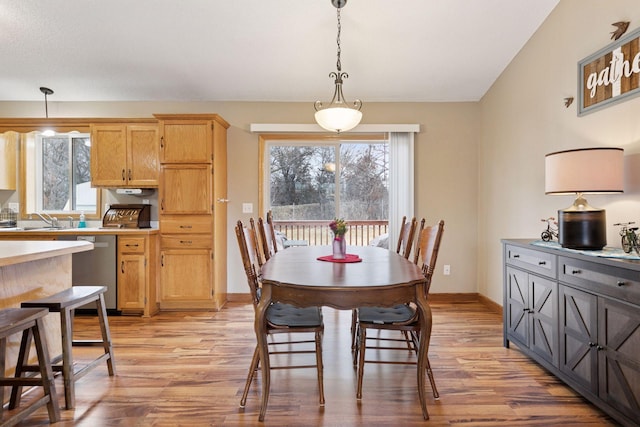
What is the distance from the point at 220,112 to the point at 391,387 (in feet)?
11.6

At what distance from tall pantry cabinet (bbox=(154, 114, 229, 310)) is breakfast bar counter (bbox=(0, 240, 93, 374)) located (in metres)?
1.34

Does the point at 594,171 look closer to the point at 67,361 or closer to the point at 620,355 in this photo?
the point at 620,355

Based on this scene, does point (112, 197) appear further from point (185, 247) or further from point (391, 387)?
point (391, 387)

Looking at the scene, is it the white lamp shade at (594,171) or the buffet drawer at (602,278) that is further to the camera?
the white lamp shade at (594,171)

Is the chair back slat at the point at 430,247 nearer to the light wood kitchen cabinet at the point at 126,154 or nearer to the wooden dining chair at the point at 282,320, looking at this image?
the wooden dining chair at the point at 282,320

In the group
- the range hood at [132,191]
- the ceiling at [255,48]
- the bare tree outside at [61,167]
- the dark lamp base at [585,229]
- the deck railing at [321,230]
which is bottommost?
the deck railing at [321,230]

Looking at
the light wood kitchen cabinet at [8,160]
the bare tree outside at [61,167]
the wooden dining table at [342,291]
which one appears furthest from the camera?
the bare tree outside at [61,167]

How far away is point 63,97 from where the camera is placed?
436 centimetres

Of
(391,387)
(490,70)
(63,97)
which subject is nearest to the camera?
(391,387)

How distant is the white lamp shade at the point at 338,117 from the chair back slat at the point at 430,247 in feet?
3.30

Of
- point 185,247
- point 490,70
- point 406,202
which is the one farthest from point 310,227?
point 490,70

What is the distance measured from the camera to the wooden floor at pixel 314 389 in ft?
6.46

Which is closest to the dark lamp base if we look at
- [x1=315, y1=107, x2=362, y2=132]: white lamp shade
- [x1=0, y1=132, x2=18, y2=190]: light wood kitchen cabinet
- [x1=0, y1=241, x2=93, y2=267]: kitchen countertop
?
[x1=315, y1=107, x2=362, y2=132]: white lamp shade

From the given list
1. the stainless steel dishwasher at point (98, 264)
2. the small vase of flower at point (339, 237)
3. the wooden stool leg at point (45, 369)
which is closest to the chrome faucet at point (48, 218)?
the stainless steel dishwasher at point (98, 264)
